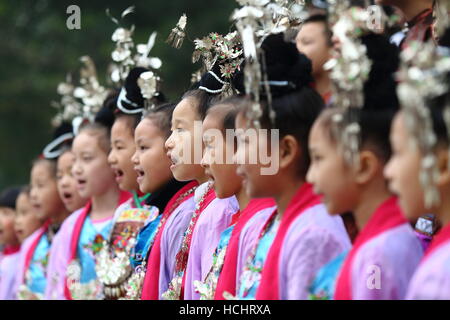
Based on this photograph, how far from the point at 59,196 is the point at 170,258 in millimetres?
2677

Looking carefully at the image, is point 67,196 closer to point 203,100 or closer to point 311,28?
point 203,100

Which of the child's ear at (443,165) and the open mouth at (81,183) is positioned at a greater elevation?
the open mouth at (81,183)

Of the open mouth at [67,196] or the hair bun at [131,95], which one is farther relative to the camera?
the open mouth at [67,196]

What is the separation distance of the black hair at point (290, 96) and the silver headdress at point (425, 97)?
0.82 meters

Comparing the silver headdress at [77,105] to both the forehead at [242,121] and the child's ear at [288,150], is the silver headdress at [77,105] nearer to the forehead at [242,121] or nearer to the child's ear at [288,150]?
the forehead at [242,121]

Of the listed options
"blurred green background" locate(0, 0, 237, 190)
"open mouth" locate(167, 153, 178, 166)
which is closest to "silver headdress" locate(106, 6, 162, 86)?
"open mouth" locate(167, 153, 178, 166)

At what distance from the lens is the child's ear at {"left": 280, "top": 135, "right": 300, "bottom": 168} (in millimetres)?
3639

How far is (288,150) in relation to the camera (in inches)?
144

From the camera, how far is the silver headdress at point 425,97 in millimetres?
2812

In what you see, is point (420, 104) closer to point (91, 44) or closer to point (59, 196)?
point (59, 196)

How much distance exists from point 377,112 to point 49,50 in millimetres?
11760

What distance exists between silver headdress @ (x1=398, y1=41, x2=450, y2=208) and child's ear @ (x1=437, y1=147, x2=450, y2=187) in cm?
7

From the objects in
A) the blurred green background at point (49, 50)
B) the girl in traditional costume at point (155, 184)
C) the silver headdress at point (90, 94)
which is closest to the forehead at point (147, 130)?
the girl in traditional costume at point (155, 184)
